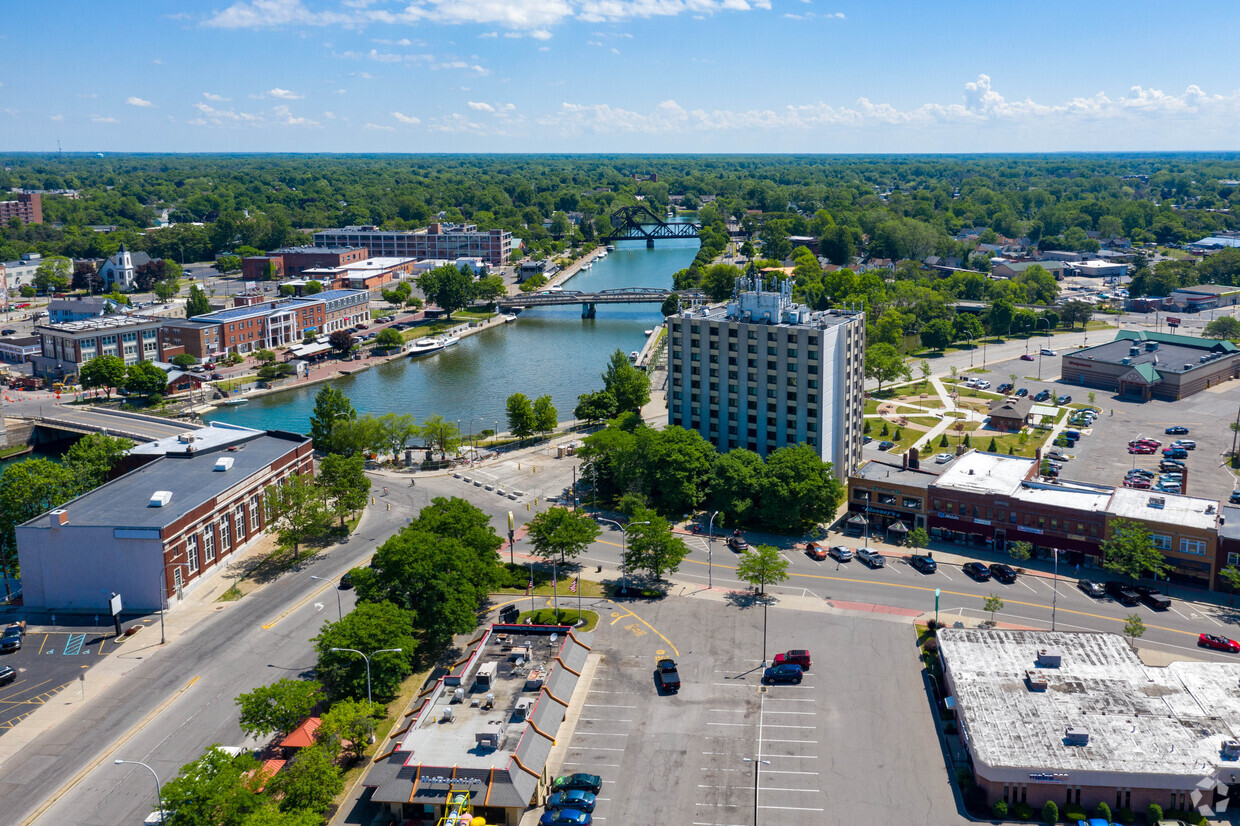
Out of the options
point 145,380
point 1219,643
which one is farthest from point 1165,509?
point 145,380

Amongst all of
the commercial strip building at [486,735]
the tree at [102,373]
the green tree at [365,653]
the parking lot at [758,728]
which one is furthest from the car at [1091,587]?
the tree at [102,373]

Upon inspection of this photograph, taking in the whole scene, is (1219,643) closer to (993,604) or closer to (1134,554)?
(1134,554)

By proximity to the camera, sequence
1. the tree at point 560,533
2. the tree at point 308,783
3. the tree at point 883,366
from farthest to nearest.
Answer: the tree at point 883,366
the tree at point 560,533
the tree at point 308,783

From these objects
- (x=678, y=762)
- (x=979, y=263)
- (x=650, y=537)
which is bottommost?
(x=678, y=762)

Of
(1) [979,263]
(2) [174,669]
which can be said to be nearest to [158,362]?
(2) [174,669]

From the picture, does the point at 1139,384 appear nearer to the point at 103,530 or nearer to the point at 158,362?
the point at 103,530

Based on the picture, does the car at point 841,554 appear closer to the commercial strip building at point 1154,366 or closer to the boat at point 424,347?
the commercial strip building at point 1154,366
